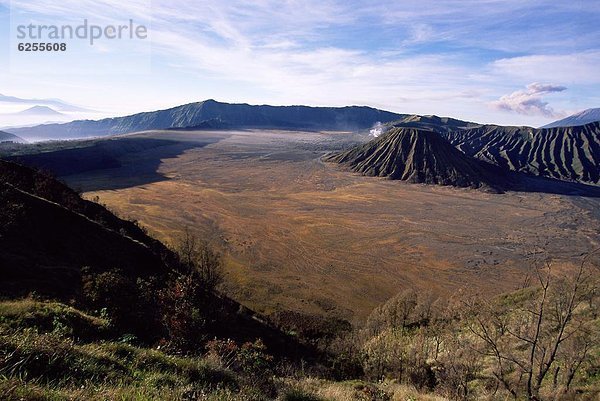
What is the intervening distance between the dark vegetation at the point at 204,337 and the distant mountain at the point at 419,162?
233 feet

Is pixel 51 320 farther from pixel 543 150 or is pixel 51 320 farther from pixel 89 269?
pixel 543 150

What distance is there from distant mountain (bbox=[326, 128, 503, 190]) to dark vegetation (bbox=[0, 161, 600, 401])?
7110cm

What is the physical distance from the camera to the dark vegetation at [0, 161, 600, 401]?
5.16m

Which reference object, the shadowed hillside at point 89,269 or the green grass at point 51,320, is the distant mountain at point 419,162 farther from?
the green grass at point 51,320

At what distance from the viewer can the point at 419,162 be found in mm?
103188

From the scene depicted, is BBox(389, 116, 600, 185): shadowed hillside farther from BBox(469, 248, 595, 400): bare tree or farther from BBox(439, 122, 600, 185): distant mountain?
BBox(469, 248, 595, 400): bare tree

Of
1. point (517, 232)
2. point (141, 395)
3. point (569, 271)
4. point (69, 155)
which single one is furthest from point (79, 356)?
point (69, 155)

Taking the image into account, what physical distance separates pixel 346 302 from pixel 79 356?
1167 inches

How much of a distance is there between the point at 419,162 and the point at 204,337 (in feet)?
327

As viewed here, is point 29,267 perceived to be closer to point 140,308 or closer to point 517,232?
point 140,308

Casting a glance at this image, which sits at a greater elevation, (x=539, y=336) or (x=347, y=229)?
(x=539, y=336)

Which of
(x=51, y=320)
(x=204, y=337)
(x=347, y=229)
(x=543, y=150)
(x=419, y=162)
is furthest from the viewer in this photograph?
(x=543, y=150)

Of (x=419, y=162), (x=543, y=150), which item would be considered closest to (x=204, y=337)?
(x=419, y=162)

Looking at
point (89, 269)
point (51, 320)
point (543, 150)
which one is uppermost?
point (543, 150)
